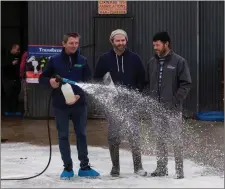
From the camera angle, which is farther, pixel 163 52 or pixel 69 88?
pixel 163 52

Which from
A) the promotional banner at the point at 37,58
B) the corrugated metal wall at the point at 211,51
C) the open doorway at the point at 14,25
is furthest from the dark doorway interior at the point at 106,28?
the open doorway at the point at 14,25

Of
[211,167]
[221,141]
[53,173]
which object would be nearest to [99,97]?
[53,173]

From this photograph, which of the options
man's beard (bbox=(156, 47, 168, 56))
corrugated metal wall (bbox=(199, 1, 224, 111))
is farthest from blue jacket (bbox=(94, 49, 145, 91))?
corrugated metal wall (bbox=(199, 1, 224, 111))

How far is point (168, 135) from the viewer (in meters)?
6.17

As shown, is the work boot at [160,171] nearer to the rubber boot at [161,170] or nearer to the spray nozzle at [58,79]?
the rubber boot at [161,170]

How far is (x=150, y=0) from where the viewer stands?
11469mm

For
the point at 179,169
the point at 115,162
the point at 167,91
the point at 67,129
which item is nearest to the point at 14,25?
the point at 67,129

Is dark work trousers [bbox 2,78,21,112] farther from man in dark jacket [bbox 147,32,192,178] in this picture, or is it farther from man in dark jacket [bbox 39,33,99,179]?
man in dark jacket [bbox 147,32,192,178]

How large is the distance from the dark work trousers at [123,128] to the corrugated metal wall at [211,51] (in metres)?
5.64

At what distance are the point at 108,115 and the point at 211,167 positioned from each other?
139 centimetres

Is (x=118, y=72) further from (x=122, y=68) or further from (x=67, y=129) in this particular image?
(x=67, y=129)

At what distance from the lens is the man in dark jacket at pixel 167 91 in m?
6.03

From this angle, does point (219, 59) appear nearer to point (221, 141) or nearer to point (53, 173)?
point (221, 141)

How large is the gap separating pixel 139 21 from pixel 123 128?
5488 millimetres
